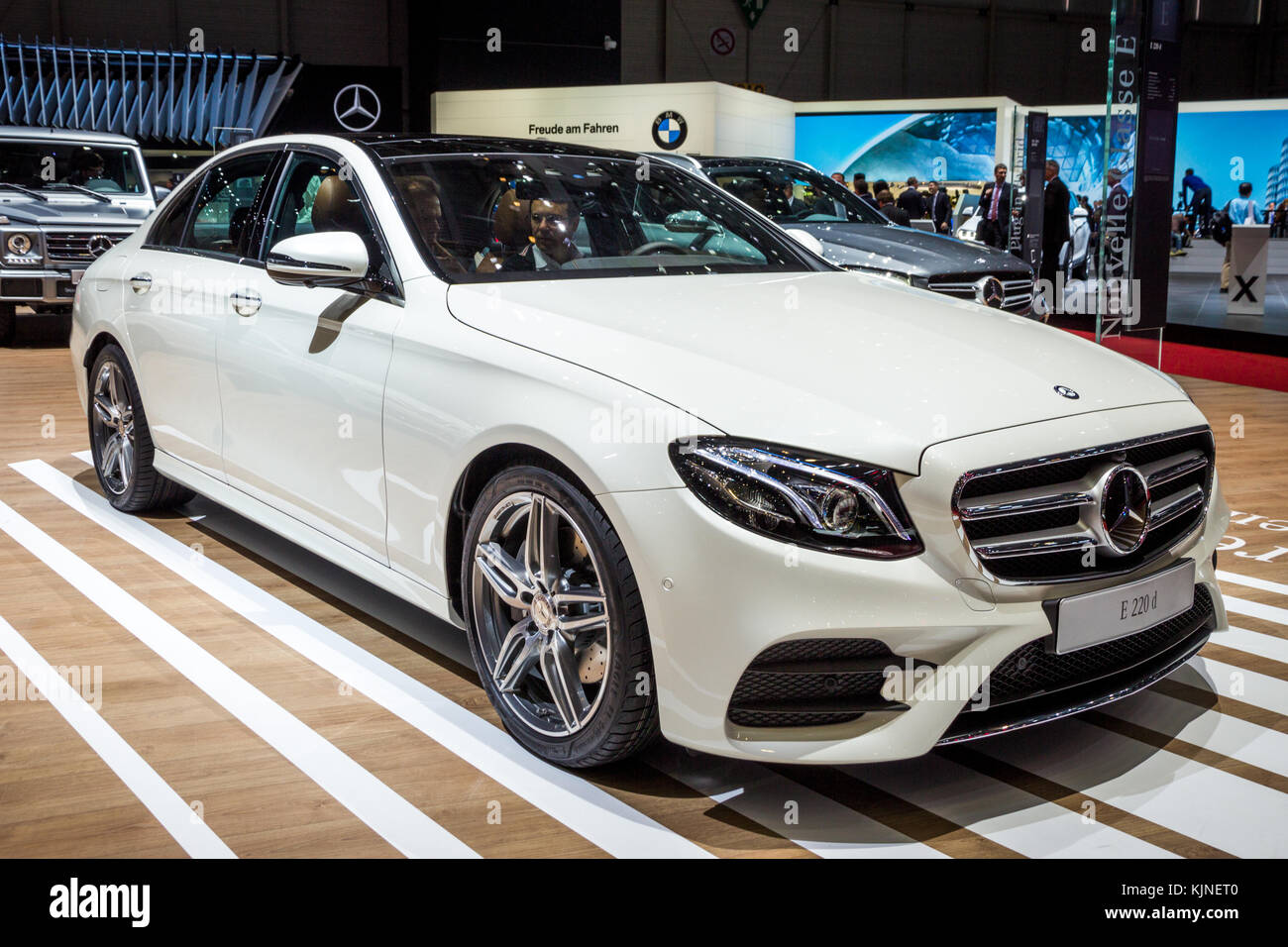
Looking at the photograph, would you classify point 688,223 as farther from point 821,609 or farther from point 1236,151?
point 1236,151

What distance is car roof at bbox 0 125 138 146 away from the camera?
10.4 m

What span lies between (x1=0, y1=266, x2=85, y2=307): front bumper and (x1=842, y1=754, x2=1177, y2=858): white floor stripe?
9113 millimetres

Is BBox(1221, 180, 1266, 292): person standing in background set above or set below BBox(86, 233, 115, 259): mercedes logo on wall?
above

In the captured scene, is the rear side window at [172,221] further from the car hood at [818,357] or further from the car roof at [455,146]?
the car hood at [818,357]

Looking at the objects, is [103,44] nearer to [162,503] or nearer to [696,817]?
[162,503]

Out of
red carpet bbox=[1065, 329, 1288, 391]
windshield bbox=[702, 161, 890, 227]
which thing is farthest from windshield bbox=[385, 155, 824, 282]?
red carpet bbox=[1065, 329, 1288, 391]

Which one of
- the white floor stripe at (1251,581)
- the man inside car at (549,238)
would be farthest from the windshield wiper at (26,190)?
the white floor stripe at (1251,581)

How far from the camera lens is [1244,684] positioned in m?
Result: 3.30

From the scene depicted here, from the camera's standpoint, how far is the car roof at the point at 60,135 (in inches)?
410

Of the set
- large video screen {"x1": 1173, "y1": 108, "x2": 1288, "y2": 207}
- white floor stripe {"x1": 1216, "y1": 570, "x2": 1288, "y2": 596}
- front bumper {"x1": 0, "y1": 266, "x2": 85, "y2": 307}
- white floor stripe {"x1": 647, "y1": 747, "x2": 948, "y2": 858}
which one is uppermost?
large video screen {"x1": 1173, "y1": 108, "x2": 1288, "y2": 207}

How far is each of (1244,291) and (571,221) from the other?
37.5 feet

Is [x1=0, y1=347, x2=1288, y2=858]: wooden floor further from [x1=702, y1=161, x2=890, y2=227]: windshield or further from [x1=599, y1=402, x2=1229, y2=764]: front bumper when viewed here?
[x1=702, y1=161, x2=890, y2=227]: windshield

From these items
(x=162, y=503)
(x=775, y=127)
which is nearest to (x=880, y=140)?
(x=775, y=127)

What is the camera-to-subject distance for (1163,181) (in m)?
9.29
